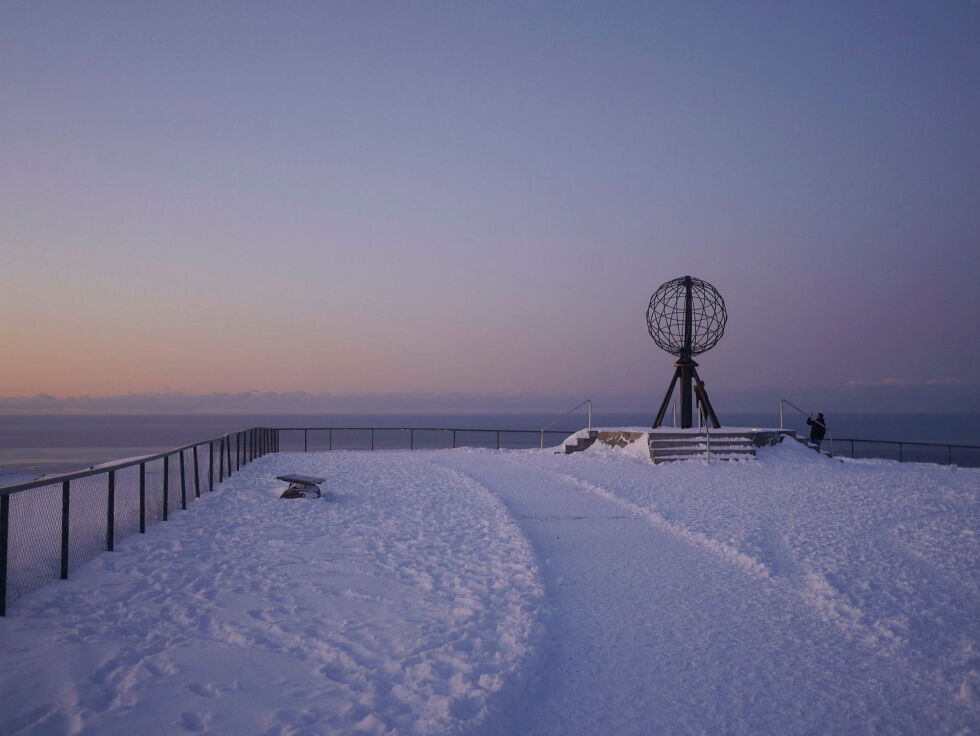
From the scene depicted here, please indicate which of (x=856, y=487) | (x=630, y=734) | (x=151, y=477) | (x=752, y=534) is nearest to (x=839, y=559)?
(x=752, y=534)

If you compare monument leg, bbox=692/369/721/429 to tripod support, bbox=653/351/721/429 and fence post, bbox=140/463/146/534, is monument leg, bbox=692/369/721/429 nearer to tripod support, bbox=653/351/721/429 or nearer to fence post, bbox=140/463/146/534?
Result: tripod support, bbox=653/351/721/429

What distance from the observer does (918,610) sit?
591 cm

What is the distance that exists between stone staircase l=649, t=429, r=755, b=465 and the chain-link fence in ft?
42.3

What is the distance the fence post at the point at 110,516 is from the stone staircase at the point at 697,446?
14.0m

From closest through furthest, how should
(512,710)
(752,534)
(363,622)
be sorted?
(512,710), (363,622), (752,534)

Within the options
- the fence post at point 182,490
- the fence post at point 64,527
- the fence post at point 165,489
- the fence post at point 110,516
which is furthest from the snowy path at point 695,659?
the fence post at point 182,490

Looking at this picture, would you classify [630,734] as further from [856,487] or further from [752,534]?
[856,487]

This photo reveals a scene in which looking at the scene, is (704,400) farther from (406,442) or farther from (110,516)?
(406,442)

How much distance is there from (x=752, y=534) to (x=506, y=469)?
9.46 m

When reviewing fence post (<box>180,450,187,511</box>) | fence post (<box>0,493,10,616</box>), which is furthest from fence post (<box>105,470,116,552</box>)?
fence post (<box>180,450,187,511</box>)

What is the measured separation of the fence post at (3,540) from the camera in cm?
503

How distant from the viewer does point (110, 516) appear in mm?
7711

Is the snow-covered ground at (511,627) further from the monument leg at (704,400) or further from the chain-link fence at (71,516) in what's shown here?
the monument leg at (704,400)

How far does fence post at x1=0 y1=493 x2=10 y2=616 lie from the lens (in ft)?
16.5
